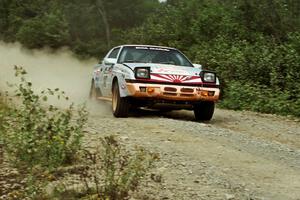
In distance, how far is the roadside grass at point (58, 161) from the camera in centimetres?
486

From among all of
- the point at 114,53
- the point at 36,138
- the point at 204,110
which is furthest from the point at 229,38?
the point at 36,138

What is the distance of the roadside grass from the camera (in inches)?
191

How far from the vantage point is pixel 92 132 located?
8.06 metres

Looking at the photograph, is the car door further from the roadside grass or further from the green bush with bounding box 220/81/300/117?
the roadside grass

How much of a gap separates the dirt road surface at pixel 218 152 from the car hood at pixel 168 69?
0.89 meters

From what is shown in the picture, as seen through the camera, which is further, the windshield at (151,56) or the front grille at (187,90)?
the windshield at (151,56)

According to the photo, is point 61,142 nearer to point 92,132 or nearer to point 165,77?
point 92,132

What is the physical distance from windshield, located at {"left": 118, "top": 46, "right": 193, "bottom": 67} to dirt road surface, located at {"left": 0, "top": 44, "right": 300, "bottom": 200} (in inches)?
43.4

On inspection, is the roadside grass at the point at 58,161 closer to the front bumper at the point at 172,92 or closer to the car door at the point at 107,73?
the front bumper at the point at 172,92

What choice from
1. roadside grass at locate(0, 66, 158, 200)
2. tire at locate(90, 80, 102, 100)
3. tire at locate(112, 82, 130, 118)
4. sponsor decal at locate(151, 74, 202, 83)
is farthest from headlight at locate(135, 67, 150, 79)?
roadside grass at locate(0, 66, 158, 200)

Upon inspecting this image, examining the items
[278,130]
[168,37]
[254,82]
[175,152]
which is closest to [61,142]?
[175,152]

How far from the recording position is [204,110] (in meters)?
10.8

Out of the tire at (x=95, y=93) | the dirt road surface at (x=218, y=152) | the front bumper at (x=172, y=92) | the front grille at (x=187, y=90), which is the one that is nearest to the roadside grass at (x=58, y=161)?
the dirt road surface at (x=218, y=152)

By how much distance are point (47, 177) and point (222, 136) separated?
4102 millimetres
